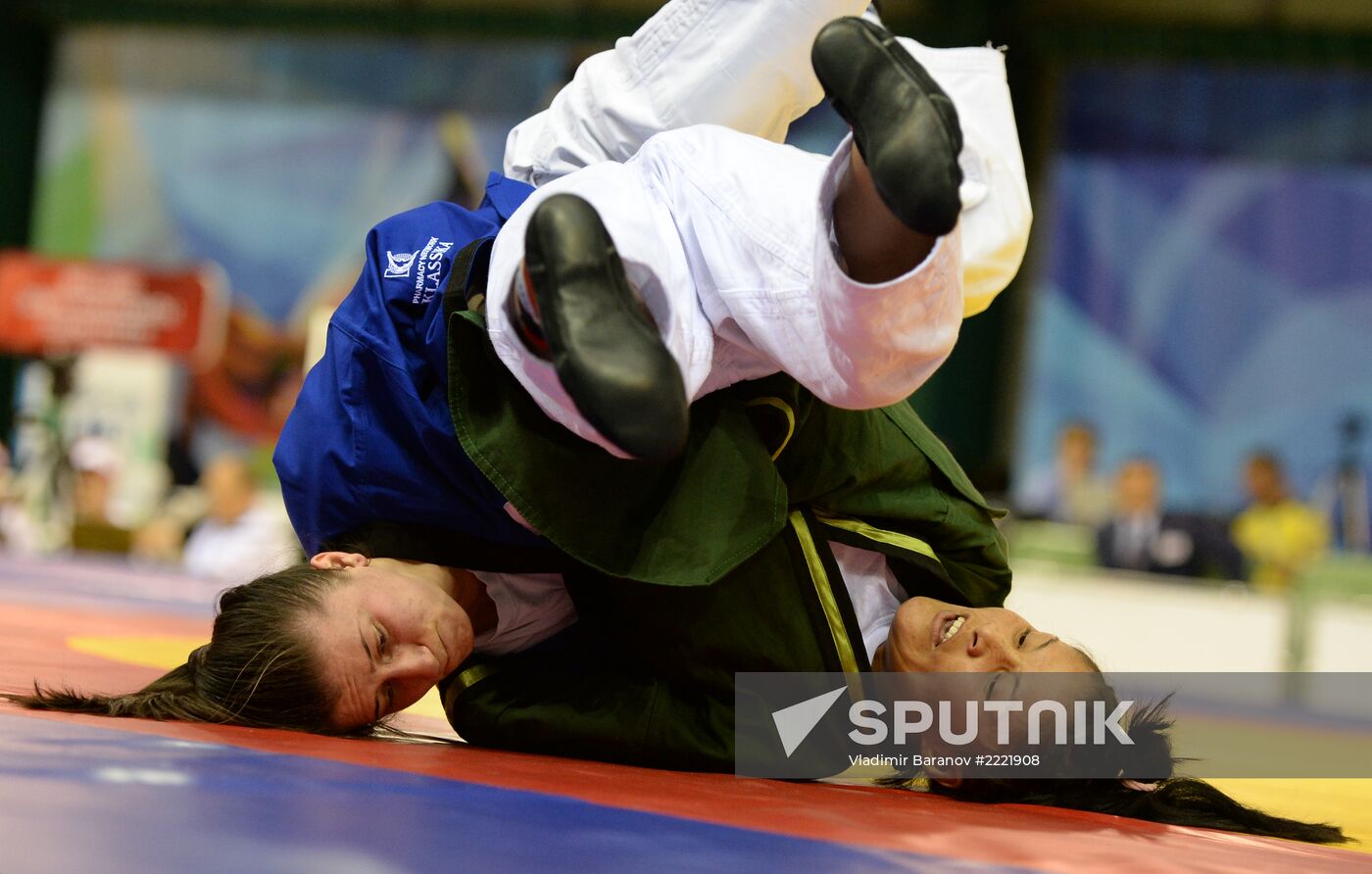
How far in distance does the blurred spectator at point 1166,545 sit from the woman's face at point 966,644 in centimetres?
350

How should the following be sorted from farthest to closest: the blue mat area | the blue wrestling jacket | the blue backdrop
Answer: the blue backdrop, the blue wrestling jacket, the blue mat area

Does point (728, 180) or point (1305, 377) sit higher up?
point (1305, 377)

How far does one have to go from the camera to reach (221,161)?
8961 millimetres

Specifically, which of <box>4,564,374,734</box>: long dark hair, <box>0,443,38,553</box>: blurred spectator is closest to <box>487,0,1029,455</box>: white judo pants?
<box>4,564,374,734</box>: long dark hair

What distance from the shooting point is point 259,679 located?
1663mm

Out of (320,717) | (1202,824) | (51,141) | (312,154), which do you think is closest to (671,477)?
(320,717)

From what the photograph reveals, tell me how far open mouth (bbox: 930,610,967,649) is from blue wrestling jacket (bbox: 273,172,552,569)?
0.53m

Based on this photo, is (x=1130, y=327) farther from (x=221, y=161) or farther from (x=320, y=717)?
(x=320, y=717)

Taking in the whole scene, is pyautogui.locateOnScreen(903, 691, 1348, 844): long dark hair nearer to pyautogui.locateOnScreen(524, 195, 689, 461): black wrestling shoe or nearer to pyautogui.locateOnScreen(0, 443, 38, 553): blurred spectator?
pyautogui.locateOnScreen(524, 195, 689, 461): black wrestling shoe

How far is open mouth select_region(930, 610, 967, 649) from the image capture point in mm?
1775

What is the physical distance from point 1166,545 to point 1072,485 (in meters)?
1.93

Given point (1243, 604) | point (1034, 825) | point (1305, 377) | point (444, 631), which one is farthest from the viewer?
point (1305, 377)

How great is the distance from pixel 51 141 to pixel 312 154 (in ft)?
6.49

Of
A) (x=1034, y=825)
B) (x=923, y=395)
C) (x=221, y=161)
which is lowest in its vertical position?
(x=1034, y=825)
